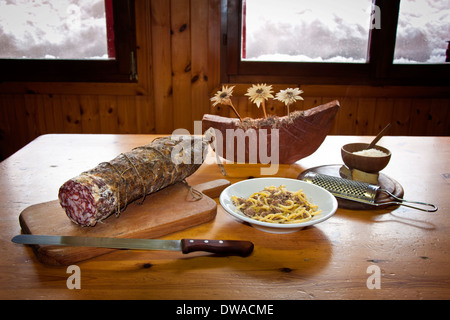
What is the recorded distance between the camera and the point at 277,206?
973 mm

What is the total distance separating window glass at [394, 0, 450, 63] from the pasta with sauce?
2277mm

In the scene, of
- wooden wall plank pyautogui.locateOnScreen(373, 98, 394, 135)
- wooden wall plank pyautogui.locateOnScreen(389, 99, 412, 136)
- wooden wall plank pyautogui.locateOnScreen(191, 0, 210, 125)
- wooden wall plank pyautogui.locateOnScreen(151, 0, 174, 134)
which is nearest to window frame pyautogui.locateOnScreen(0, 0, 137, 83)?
wooden wall plank pyautogui.locateOnScreen(151, 0, 174, 134)

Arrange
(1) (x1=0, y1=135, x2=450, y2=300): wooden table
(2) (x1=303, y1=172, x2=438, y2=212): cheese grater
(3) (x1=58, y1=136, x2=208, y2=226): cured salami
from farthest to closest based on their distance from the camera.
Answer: (2) (x1=303, y1=172, x2=438, y2=212): cheese grater, (3) (x1=58, y1=136, x2=208, y2=226): cured salami, (1) (x1=0, y1=135, x2=450, y2=300): wooden table

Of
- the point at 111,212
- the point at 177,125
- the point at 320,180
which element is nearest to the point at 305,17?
the point at 177,125

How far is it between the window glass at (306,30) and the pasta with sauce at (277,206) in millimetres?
1948

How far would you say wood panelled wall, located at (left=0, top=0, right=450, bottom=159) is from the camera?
2.72 m

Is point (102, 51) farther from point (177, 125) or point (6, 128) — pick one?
point (6, 128)

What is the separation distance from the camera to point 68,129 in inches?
117

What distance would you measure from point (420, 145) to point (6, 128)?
291 centimetres

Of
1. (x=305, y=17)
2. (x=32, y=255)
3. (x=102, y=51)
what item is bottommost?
(x=32, y=255)

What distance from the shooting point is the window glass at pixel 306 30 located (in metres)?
2.71

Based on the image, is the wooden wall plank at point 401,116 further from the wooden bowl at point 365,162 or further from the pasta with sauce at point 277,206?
the pasta with sauce at point 277,206

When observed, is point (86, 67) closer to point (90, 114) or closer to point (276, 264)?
point (90, 114)

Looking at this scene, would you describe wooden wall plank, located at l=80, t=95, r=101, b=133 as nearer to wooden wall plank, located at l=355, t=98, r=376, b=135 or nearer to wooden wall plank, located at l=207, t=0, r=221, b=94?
wooden wall plank, located at l=207, t=0, r=221, b=94
